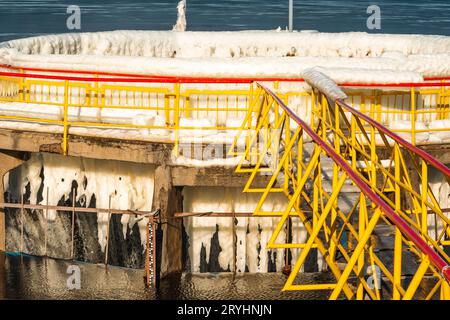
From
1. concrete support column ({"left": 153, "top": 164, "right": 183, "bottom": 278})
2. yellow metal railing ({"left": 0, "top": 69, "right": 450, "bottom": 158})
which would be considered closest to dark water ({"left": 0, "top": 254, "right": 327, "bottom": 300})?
concrete support column ({"left": 153, "top": 164, "right": 183, "bottom": 278})

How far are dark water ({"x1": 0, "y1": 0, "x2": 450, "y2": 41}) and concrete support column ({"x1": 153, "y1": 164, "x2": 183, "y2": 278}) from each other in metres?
53.6

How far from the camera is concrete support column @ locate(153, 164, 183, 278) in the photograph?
15930 millimetres

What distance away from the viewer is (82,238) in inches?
715

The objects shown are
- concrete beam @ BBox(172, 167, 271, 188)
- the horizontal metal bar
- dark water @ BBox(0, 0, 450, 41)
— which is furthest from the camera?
dark water @ BBox(0, 0, 450, 41)

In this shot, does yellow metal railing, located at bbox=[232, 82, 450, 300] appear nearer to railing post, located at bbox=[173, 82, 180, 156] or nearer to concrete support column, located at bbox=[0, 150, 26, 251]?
railing post, located at bbox=[173, 82, 180, 156]

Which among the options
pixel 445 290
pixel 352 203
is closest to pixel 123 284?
pixel 352 203

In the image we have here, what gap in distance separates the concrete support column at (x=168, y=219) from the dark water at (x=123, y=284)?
291mm

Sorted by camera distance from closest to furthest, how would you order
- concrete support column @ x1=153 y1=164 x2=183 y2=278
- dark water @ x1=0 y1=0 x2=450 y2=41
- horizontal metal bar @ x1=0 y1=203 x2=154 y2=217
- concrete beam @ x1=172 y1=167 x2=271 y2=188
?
concrete beam @ x1=172 y1=167 x2=271 y2=188 < concrete support column @ x1=153 y1=164 x2=183 y2=278 < horizontal metal bar @ x1=0 y1=203 x2=154 y2=217 < dark water @ x1=0 y1=0 x2=450 y2=41

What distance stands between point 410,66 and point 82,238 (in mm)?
6379

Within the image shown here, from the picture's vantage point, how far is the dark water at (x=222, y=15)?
249ft

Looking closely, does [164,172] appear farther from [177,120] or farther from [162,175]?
[177,120]

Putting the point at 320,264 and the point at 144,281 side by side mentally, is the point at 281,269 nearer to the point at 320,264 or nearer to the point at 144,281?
the point at 320,264
